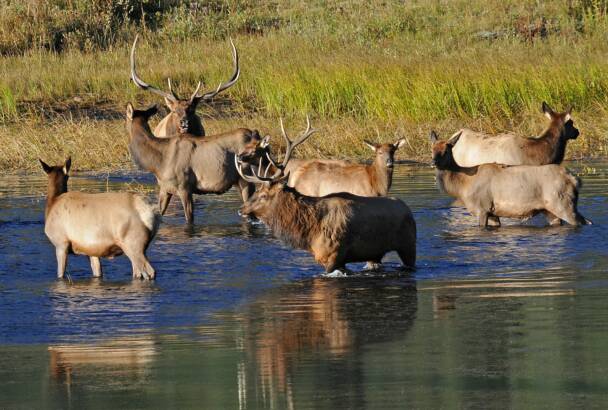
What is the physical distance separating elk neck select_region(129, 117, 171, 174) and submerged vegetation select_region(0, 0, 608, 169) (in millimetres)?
4415

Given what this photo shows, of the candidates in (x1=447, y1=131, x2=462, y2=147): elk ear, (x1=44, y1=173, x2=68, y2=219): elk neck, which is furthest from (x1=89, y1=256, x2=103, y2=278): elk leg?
(x1=447, y1=131, x2=462, y2=147): elk ear

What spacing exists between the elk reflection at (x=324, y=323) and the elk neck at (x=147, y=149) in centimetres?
522

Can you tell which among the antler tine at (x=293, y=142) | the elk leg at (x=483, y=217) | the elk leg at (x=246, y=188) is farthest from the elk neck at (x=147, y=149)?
the elk leg at (x=483, y=217)

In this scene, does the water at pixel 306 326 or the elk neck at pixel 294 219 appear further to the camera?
the elk neck at pixel 294 219

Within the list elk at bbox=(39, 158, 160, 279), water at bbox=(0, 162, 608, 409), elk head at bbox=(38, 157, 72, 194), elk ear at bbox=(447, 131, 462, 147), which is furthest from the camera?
elk ear at bbox=(447, 131, 462, 147)

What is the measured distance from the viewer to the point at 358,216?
1248 cm

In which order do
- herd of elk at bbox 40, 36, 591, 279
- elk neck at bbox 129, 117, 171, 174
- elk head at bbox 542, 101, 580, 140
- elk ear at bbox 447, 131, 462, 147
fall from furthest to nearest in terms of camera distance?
elk head at bbox 542, 101, 580, 140 < elk neck at bbox 129, 117, 171, 174 < elk ear at bbox 447, 131, 462, 147 < herd of elk at bbox 40, 36, 591, 279

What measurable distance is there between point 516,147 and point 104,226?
7351 millimetres

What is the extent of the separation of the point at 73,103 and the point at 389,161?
41.4 feet

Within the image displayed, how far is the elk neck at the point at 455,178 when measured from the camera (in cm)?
1598

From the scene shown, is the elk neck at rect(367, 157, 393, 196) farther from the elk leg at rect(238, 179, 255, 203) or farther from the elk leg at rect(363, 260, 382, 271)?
the elk leg at rect(363, 260, 382, 271)

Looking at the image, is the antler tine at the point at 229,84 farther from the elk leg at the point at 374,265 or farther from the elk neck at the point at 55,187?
the elk leg at the point at 374,265

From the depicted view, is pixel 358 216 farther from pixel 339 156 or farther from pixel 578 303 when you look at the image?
pixel 339 156

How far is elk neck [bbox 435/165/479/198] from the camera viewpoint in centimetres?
1598
